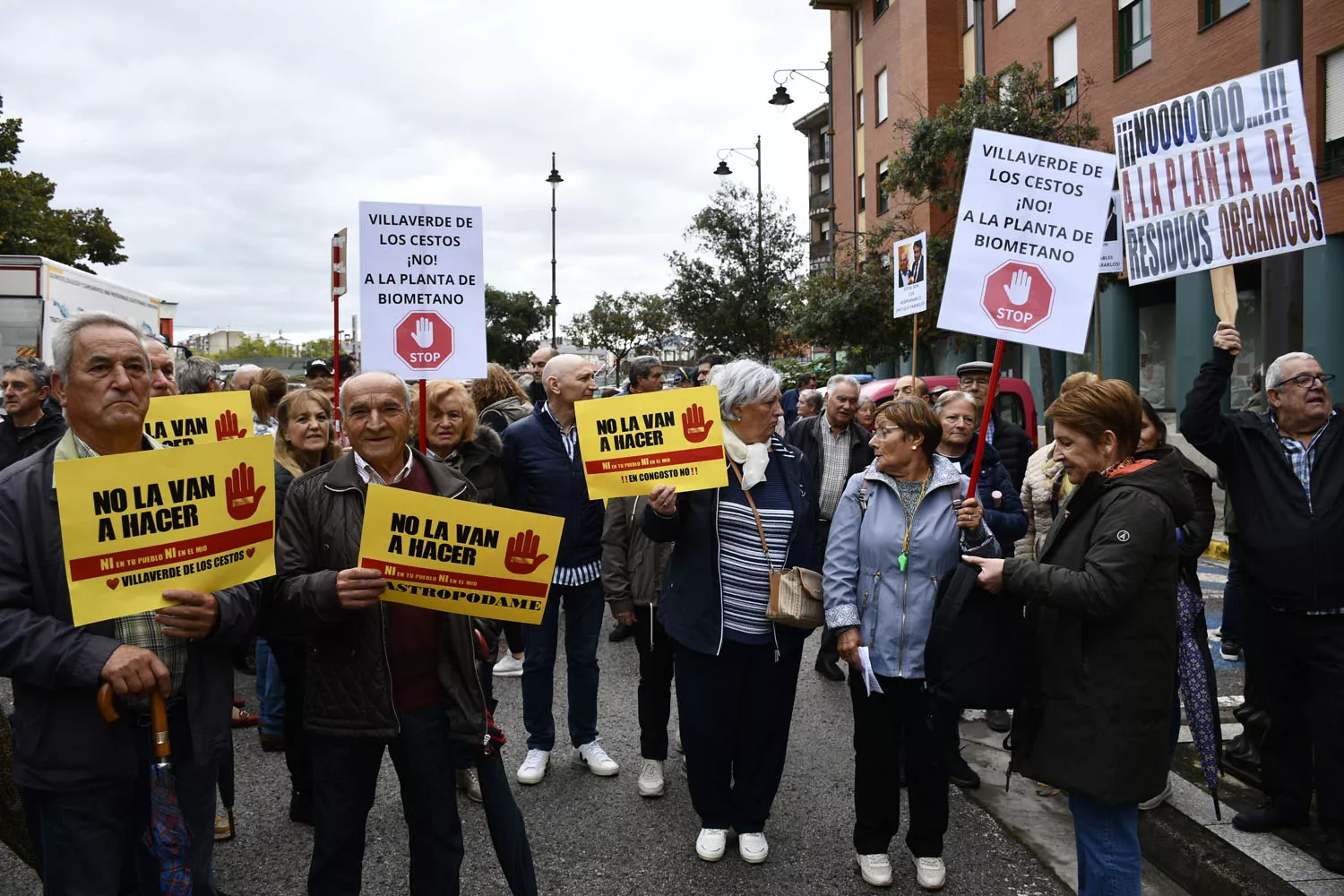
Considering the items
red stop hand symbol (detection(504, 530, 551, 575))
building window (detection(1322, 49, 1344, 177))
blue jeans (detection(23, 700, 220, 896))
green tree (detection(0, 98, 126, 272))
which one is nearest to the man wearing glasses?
red stop hand symbol (detection(504, 530, 551, 575))

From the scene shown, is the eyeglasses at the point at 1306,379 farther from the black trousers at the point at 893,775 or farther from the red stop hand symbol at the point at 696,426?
the red stop hand symbol at the point at 696,426

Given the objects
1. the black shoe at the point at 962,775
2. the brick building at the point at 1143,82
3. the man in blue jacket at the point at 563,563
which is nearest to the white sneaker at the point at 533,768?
the man in blue jacket at the point at 563,563

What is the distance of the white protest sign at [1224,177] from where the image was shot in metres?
4.59

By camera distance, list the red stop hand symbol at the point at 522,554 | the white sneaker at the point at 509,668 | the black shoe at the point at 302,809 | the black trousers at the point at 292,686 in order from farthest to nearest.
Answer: the white sneaker at the point at 509,668, the black shoe at the point at 302,809, the black trousers at the point at 292,686, the red stop hand symbol at the point at 522,554

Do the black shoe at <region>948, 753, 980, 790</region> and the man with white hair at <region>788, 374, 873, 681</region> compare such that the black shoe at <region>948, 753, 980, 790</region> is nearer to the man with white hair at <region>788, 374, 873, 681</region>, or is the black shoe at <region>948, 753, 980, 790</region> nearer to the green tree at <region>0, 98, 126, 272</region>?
the man with white hair at <region>788, 374, 873, 681</region>

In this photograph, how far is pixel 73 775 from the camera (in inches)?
100

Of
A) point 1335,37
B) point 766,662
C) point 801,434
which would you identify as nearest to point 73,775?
point 766,662

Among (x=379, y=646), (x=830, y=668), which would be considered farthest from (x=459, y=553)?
(x=830, y=668)

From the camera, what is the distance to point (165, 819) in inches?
104

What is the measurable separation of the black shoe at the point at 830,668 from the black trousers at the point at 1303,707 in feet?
9.34

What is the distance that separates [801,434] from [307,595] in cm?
448

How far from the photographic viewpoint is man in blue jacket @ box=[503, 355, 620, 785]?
16.7 ft

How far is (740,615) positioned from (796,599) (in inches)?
9.6

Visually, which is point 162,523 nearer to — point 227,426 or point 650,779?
point 227,426
